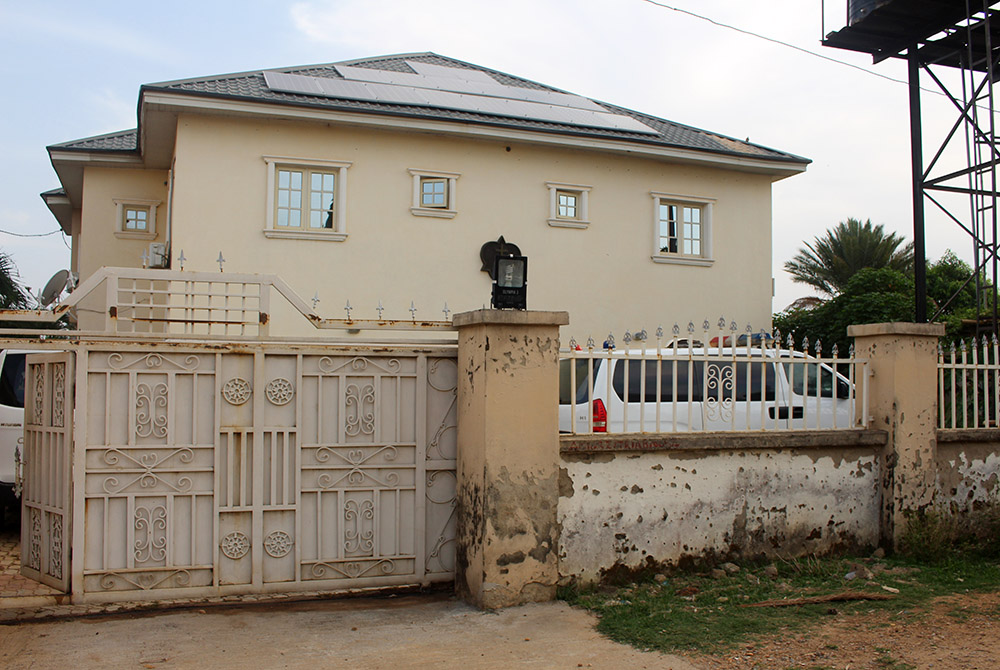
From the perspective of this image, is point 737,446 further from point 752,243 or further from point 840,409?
point 752,243

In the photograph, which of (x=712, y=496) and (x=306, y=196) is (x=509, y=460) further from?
(x=306, y=196)

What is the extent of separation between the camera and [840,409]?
27.9 ft

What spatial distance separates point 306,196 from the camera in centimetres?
1211

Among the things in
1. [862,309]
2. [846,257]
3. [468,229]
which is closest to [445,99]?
[468,229]

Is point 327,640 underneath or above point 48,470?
underneath

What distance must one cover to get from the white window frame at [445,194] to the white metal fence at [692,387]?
566 centimetres


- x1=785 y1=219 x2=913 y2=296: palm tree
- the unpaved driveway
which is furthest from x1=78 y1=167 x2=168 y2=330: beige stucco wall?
x1=785 y1=219 x2=913 y2=296: palm tree

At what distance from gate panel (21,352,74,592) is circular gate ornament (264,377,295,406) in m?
1.20

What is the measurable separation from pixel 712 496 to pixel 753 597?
0.79 meters

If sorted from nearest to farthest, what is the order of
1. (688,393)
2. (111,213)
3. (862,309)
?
(688,393)
(111,213)
(862,309)

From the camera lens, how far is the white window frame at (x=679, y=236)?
13984 millimetres

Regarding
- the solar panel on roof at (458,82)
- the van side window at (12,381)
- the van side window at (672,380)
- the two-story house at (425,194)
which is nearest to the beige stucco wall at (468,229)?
the two-story house at (425,194)

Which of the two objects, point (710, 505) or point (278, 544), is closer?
point (278, 544)

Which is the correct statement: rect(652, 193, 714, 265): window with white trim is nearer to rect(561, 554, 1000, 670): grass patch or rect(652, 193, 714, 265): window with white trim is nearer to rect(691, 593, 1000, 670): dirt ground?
rect(561, 554, 1000, 670): grass patch
